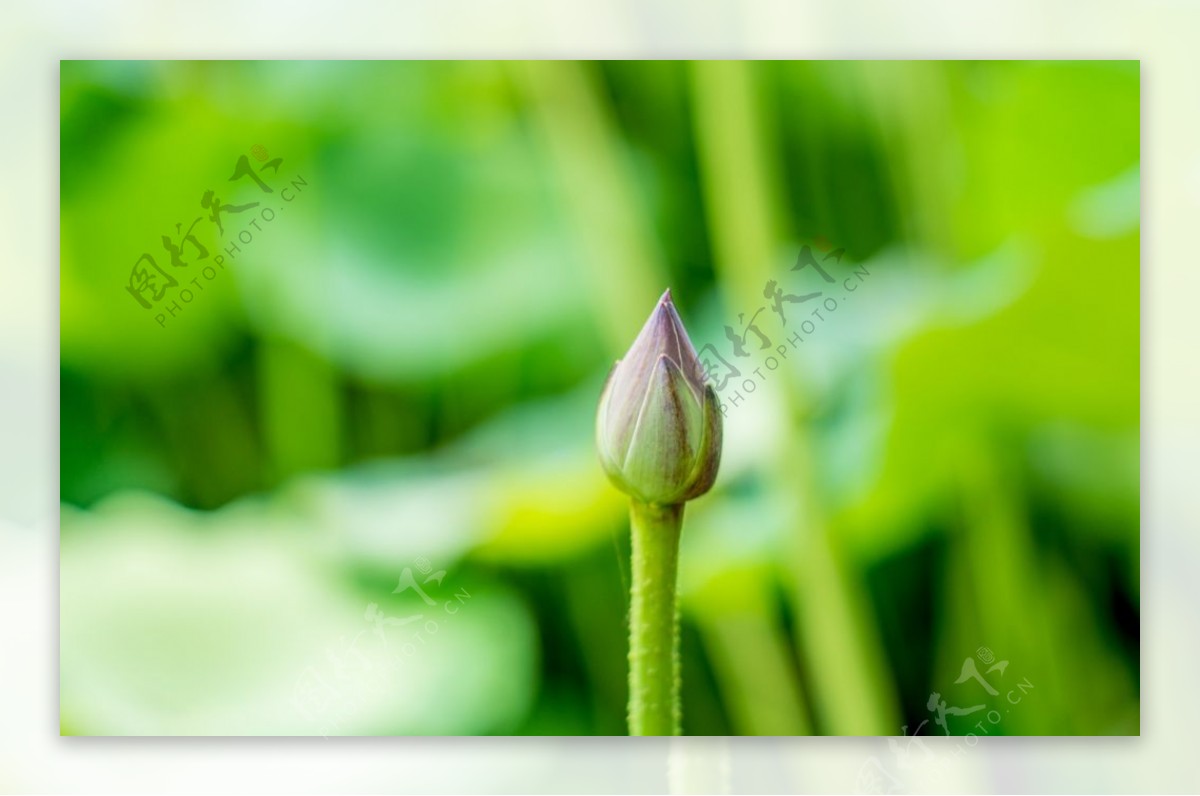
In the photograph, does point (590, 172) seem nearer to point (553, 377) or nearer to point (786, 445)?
point (553, 377)

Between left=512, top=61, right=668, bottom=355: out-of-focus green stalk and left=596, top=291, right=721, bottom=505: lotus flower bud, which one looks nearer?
left=596, top=291, right=721, bottom=505: lotus flower bud

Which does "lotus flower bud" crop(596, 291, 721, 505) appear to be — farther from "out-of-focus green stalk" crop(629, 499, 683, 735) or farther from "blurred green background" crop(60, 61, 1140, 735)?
"blurred green background" crop(60, 61, 1140, 735)

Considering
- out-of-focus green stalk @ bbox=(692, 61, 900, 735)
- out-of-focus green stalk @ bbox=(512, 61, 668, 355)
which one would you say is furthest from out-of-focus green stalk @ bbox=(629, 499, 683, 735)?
out-of-focus green stalk @ bbox=(512, 61, 668, 355)

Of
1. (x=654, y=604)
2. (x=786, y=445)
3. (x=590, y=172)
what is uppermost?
(x=590, y=172)

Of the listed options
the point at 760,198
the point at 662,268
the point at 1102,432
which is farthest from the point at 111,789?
the point at 1102,432

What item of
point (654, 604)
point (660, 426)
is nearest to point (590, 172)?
point (660, 426)
